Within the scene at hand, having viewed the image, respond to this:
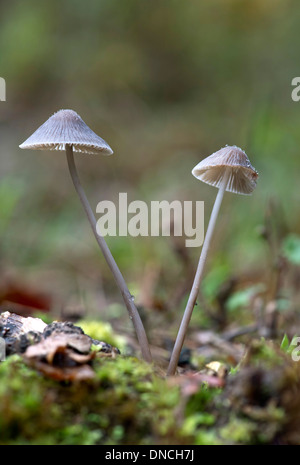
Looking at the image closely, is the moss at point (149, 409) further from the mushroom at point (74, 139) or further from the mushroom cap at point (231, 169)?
the mushroom cap at point (231, 169)

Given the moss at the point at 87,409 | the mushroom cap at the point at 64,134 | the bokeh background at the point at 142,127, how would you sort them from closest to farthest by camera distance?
the moss at the point at 87,409 < the mushroom cap at the point at 64,134 < the bokeh background at the point at 142,127

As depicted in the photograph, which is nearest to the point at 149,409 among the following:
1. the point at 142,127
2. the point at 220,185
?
the point at 220,185

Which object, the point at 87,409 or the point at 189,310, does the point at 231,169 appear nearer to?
the point at 189,310

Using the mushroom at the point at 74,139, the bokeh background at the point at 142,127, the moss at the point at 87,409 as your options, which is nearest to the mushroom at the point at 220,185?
the mushroom at the point at 74,139

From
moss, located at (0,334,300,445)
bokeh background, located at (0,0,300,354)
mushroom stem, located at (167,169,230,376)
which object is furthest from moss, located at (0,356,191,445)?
bokeh background, located at (0,0,300,354)

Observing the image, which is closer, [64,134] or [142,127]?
[64,134]

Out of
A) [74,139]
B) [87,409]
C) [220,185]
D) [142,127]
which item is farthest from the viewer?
[142,127]

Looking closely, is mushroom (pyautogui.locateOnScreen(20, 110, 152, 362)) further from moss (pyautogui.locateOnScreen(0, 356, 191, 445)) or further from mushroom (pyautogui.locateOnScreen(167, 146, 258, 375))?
moss (pyautogui.locateOnScreen(0, 356, 191, 445))
